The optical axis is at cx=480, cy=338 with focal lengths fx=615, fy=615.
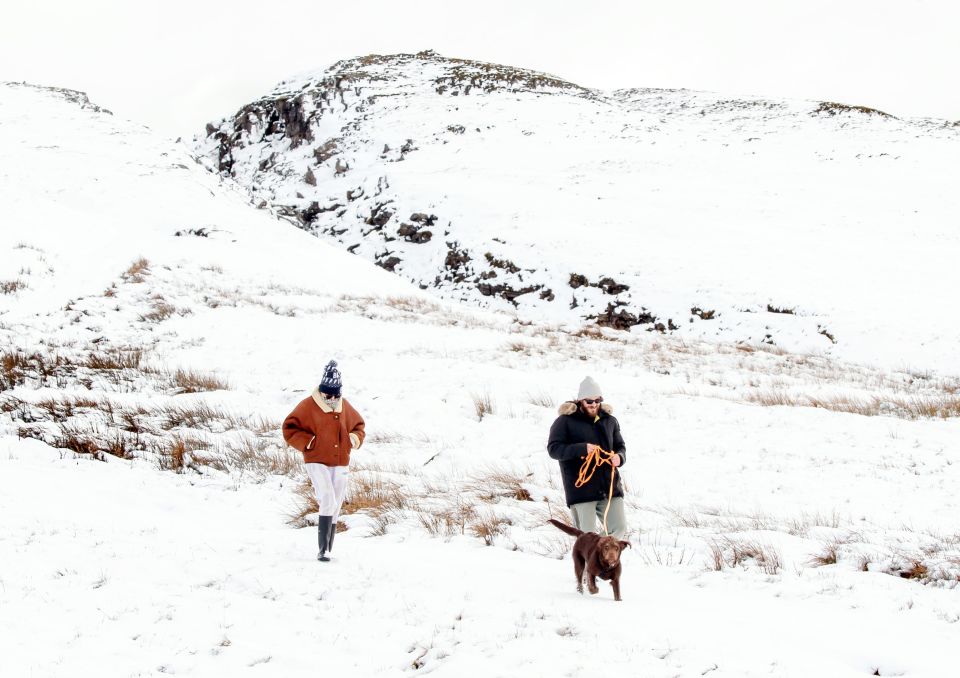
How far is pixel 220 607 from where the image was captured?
4.89 meters

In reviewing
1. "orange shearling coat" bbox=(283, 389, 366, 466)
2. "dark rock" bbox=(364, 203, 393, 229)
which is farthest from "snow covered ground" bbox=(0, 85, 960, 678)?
"dark rock" bbox=(364, 203, 393, 229)

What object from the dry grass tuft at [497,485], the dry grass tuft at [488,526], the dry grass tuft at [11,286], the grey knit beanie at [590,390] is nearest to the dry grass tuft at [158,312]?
the dry grass tuft at [11,286]

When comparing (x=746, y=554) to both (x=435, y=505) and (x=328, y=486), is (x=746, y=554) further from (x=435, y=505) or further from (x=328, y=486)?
(x=328, y=486)

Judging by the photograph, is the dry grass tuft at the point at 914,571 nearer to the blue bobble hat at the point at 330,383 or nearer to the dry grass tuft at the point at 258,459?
the blue bobble hat at the point at 330,383

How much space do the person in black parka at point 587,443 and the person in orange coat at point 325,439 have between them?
1997 mm

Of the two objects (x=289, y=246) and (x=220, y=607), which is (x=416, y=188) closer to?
(x=289, y=246)

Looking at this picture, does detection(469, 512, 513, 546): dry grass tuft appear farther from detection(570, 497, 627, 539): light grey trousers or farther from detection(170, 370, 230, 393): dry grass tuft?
detection(170, 370, 230, 393): dry grass tuft

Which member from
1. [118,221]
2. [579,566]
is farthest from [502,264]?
[579,566]

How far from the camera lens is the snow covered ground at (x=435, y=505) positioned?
4254mm

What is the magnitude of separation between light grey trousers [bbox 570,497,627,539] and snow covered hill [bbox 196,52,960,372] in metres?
18.8

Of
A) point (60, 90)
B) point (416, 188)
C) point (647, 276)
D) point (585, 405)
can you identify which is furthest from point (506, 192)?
point (60, 90)

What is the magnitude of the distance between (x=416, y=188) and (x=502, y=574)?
3417 centimetres

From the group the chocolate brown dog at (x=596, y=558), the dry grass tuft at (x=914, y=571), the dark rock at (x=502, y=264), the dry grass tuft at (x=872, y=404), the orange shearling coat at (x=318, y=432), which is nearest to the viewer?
the chocolate brown dog at (x=596, y=558)

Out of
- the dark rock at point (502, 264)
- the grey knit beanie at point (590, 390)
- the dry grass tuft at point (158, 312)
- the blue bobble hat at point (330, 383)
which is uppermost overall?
the dark rock at point (502, 264)
